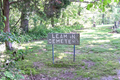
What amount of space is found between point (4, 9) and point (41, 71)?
10.8 ft

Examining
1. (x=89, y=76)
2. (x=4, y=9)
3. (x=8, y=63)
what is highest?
(x=4, y=9)

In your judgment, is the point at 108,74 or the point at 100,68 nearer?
the point at 108,74

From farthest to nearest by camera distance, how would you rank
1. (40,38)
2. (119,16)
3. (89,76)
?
1. (119,16)
2. (40,38)
3. (89,76)

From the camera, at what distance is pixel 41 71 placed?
3.97 meters

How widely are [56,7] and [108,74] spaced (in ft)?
18.4

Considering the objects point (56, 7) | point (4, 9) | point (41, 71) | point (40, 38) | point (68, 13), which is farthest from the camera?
point (68, 13)

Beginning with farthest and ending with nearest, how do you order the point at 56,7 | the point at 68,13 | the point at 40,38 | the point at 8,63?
1. the point at 68,13
2. the point at 40,38
3. the point at 56,7
4. the point at 8,63

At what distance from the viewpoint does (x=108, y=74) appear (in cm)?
363

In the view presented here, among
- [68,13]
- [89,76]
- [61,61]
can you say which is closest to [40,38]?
[68,13]

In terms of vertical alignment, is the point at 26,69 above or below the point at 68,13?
below

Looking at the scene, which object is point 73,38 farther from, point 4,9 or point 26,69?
point 4,9

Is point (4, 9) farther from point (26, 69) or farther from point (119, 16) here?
point (119, 16)

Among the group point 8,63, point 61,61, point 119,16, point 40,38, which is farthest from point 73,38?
point 119,16

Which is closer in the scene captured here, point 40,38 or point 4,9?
point 4,9
